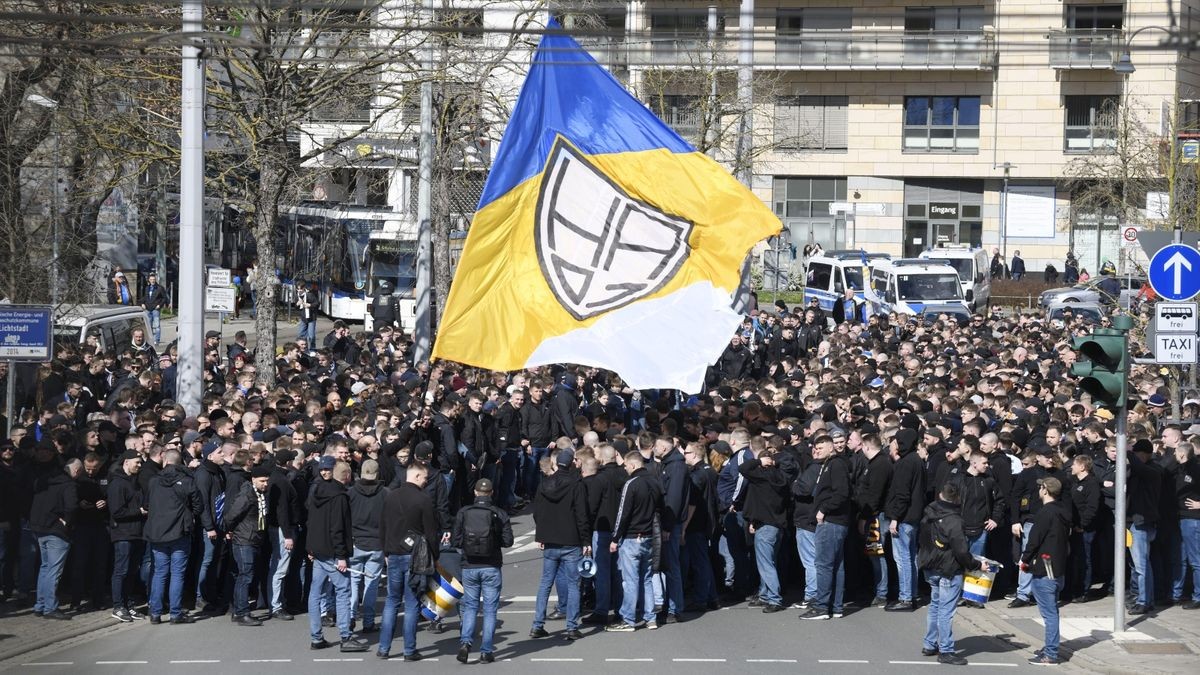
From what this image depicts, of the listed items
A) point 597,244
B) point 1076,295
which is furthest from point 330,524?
point 1076,295

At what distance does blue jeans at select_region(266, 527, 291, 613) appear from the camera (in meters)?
14.1

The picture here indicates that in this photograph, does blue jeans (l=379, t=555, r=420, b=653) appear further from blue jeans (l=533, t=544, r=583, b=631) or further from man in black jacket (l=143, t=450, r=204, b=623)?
man in black jacket (l=143, t=450, r=204, b=623)

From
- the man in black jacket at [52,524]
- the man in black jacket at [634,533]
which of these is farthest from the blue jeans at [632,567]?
the man in black jacket at [52,524]

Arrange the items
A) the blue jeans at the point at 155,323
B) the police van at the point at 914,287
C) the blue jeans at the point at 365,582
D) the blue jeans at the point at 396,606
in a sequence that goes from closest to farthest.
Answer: the blue jeans at the point at 396,606
the blue jeans at the point at 365,582
the blue jeans at the point at 155,323
the police van at the point at 914,287

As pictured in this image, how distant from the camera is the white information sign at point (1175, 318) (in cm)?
1598

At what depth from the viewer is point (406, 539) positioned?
41.6ft

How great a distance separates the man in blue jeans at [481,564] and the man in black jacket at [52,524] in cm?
392

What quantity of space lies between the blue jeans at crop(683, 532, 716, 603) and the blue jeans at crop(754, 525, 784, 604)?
47cm

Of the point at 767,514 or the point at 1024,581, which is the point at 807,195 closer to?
the point at 1024,581

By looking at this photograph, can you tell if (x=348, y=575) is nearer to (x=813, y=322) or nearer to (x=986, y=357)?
(x=986, y=357)

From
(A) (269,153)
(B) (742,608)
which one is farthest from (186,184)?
(B) (742,608)

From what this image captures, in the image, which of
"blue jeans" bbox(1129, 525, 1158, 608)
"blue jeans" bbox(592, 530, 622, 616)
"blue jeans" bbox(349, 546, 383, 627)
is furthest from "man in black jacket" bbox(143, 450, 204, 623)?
"blue jeans" bbox(1129, 525, 1158, 608)

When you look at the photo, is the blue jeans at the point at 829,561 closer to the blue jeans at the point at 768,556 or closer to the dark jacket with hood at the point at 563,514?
the blue jeans at the point at 768,556

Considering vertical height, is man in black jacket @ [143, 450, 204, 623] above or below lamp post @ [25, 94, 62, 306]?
below
